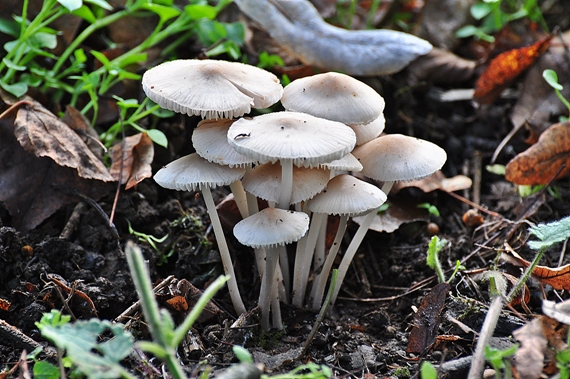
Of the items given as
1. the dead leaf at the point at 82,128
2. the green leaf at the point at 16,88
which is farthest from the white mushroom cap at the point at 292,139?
the green leaf at the point at 16,88

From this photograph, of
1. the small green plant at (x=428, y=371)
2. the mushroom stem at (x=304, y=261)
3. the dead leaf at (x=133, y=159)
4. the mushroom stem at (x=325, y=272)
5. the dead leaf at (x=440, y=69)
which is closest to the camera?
the small green plant at (x=428, y=371)

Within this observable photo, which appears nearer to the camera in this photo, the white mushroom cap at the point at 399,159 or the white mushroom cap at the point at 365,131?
the white mushroom cap at the point at 399,159

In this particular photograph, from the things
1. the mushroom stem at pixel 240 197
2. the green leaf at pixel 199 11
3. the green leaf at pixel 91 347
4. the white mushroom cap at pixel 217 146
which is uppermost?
the green leaf at pixel 199 11

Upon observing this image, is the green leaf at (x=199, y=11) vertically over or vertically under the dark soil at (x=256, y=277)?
over

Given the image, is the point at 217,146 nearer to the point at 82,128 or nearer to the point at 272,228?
the point at 272,228

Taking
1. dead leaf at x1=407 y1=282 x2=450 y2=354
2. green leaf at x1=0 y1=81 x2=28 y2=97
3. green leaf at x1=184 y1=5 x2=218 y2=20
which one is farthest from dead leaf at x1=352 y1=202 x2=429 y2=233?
green leaf at x1=0 y1=81 x2=28 y2=97

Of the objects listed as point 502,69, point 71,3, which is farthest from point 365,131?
point 502,69

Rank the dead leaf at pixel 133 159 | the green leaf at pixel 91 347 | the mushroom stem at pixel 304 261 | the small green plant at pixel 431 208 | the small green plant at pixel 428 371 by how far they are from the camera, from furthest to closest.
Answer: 1. the small green plant at pixel 431 208
2. the dead leaf at pixel 133 159
3. the mushroom stem at pixel 304 261
4. the small green plant at pixel 428 371
5. the green leaf at pixel 91 347

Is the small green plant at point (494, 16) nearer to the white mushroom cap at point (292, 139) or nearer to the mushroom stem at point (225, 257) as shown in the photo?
the white mushroom cap at point (292, 139)
